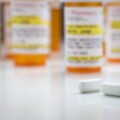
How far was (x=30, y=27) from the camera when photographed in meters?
1.03

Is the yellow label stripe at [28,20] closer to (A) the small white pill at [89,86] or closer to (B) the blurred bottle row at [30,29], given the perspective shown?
(B) the blurred bottle row at [30,29]

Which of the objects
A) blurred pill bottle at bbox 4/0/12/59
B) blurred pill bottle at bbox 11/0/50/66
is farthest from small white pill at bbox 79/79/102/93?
blurred pill bottle at bbox 4/0/12/59

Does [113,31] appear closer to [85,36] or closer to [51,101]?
[85,36]

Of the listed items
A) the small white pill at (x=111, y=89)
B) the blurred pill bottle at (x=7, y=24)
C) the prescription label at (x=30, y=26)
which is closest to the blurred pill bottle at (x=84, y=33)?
the prescription label at (x=30, y=26)

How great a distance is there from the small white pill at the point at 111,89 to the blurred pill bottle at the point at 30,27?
480mm

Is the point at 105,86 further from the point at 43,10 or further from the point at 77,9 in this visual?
the point at 43,10

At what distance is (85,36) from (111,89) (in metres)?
0.31

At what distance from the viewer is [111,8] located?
42.2 inches

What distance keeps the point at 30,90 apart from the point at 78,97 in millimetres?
107

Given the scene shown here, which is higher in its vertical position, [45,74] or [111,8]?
[111,8]

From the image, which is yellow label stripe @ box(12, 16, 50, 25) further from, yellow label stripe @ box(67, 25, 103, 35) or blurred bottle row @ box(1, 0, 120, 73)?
Answer: yellow label stripe @ box(67, 25, 103, 35)

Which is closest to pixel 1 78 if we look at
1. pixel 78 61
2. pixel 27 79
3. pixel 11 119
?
pixel 27 79

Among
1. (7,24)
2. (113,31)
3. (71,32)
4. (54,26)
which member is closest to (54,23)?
(54,26)

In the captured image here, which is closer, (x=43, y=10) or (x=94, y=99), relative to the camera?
(x=94, y=99)
